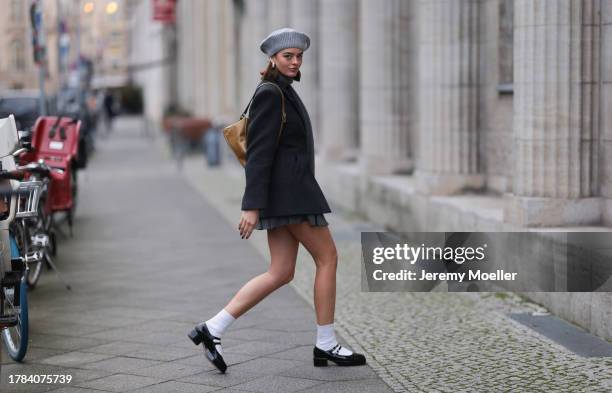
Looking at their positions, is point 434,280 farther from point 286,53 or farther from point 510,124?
point 286,53

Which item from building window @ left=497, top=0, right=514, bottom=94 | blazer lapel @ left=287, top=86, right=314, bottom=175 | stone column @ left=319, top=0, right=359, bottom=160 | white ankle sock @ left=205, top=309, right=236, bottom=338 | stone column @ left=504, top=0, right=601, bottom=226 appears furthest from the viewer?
stone column @ left=319, top=0, right=359, bottom=160

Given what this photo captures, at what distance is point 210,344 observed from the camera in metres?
6.45

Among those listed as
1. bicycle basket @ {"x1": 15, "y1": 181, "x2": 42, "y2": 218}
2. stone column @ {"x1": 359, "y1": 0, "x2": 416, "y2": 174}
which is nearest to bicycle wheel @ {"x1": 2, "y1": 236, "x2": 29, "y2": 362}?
bicycle basket @ {"x1": 15, "y1": 181, "x2": 42, "y2": 218}

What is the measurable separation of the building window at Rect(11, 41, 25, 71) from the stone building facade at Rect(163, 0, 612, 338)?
4.19 m

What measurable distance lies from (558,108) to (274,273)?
2909 millimetres

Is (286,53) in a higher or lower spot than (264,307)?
higher

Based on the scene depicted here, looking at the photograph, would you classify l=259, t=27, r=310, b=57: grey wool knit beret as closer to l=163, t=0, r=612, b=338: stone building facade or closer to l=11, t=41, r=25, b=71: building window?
l=163, t=0, r=612, b=338: stone building facade

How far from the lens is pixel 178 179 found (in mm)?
23047

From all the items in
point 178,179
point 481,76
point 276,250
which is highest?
point 481,76

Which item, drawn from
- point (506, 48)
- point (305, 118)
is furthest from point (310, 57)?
point (305, 118)

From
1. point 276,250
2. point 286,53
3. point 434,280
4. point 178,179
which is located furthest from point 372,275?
point 178,179

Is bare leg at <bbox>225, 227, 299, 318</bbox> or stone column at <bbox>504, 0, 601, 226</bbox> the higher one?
stone column at <bbox>504, 0, 601, 226</bbox>

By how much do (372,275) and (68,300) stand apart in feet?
7.96

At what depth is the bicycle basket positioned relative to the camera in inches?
289
